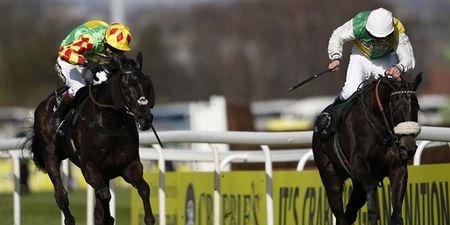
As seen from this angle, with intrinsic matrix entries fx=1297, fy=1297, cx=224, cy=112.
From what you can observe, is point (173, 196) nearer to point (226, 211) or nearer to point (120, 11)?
point (226, 211)

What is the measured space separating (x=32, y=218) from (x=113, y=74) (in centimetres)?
384

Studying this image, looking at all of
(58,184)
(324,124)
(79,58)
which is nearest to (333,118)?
(324,124)

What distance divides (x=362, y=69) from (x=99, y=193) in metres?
1.89

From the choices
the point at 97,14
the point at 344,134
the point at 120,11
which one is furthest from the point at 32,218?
the point at 97,14

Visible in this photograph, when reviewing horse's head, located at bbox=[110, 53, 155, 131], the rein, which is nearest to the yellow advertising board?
the rein

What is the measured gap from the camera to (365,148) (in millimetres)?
7758

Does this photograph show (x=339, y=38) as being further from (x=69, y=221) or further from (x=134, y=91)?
(x=69, y=221)

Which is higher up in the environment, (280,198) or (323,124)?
(323,124)

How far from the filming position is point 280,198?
28.8 ft

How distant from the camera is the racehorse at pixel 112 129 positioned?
8180 mm

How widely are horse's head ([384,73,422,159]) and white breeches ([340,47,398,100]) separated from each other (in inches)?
30.1

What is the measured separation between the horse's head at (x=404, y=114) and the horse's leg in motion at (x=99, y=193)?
204 centimetres

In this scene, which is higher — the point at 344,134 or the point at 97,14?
the point at 97,14

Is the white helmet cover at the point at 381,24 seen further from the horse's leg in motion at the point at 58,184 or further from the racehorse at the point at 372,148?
the horse's leg in motion at the point at 58,184
